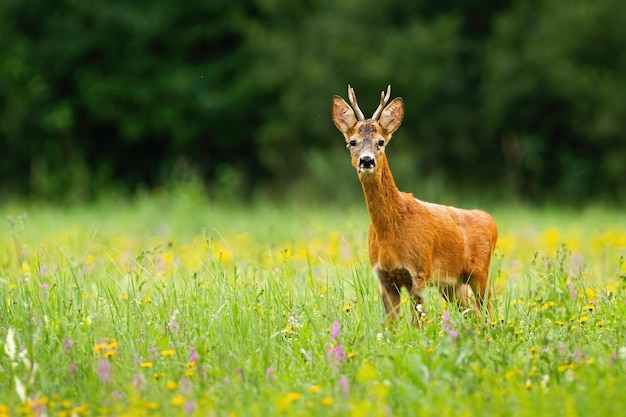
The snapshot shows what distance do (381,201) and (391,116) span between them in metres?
0.54

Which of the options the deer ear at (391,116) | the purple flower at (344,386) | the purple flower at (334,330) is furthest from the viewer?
the deer ear at (391,116)

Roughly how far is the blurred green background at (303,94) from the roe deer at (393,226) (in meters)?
11.0

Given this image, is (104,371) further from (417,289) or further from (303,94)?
Result: (303,94)

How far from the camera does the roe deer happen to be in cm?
596

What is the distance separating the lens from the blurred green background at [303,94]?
21422mm

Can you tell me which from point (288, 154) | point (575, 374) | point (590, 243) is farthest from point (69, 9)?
point (575, 374)

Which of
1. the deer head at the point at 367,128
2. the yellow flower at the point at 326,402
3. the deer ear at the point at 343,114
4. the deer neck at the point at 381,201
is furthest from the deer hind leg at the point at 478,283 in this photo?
the yellow flower at the point at 326,402

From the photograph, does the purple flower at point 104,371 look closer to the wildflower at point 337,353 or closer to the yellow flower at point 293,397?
the yellow flower at point 293,397

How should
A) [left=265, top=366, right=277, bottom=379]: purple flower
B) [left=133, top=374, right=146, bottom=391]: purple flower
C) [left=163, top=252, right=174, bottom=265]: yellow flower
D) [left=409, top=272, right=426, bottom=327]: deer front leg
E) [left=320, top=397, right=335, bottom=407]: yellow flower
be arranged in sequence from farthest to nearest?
[left=163, top=252, right=174, bottom=265]: yellow flower, [left=409, top=272, right=426, bottom=327]: deer front leg, [left=265, top=366, right=277, bottom=379]: purple flower, [left=133, top=374, right=146, bottom=391]: purple flower, [left=320, top=397, right=335, bottom=407]: yellow flower

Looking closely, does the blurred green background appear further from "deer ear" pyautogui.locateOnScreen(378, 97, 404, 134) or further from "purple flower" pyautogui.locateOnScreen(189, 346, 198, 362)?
"purple flower" pyautogui.locateOnScreen(189, 346, 198, 362)

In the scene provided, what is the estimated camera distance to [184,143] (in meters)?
28.4

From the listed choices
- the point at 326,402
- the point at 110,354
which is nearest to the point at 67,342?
the point at 110,354

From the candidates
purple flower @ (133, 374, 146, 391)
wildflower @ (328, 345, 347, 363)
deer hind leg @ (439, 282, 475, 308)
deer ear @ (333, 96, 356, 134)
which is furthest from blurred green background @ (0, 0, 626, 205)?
purple flower @ (133, 374, 146, 391)

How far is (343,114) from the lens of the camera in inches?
245
